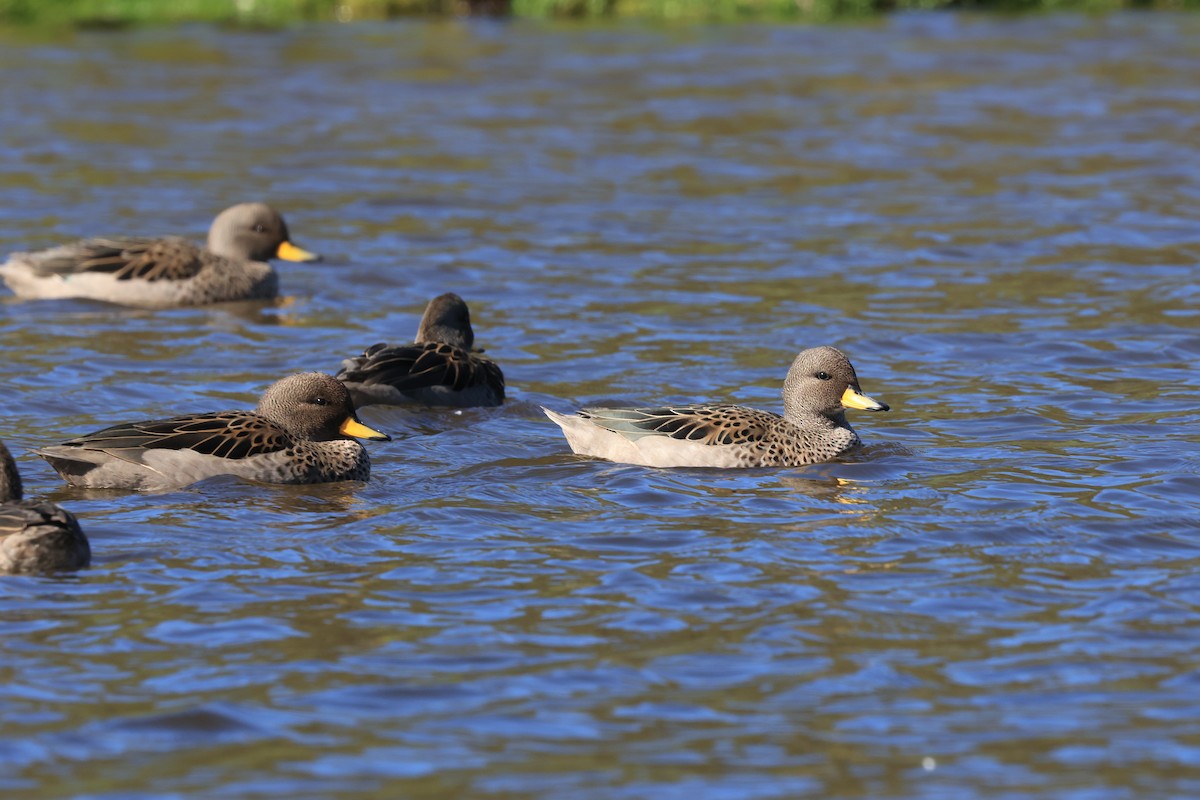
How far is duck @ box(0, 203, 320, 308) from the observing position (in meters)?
15.5

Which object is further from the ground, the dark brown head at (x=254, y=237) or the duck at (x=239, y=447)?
the dark brown head at (x=254, y=237)

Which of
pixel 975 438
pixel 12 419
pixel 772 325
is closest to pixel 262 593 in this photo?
pixel 12 419

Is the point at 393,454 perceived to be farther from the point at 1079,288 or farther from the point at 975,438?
the point at 1079,288

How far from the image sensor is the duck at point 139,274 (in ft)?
50.8

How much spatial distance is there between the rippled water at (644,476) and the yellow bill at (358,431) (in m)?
0.25

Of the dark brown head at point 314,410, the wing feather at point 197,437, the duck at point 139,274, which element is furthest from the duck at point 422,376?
the duck at point 139,274

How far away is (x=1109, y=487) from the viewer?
9906mm

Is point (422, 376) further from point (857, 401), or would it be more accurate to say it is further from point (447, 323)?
point (857, 401)

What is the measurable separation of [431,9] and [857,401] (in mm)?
26100

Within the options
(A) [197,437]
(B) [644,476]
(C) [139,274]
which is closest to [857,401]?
(B) [644,476]

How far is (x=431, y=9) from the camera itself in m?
35.7

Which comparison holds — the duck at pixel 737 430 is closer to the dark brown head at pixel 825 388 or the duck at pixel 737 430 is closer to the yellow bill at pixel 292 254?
the dark brown head at pixel 825 388

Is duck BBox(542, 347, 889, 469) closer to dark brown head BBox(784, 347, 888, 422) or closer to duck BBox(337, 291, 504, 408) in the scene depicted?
dark brown head BBox(784, 347, 888, 422)

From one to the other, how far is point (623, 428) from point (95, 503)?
291 centimetres
